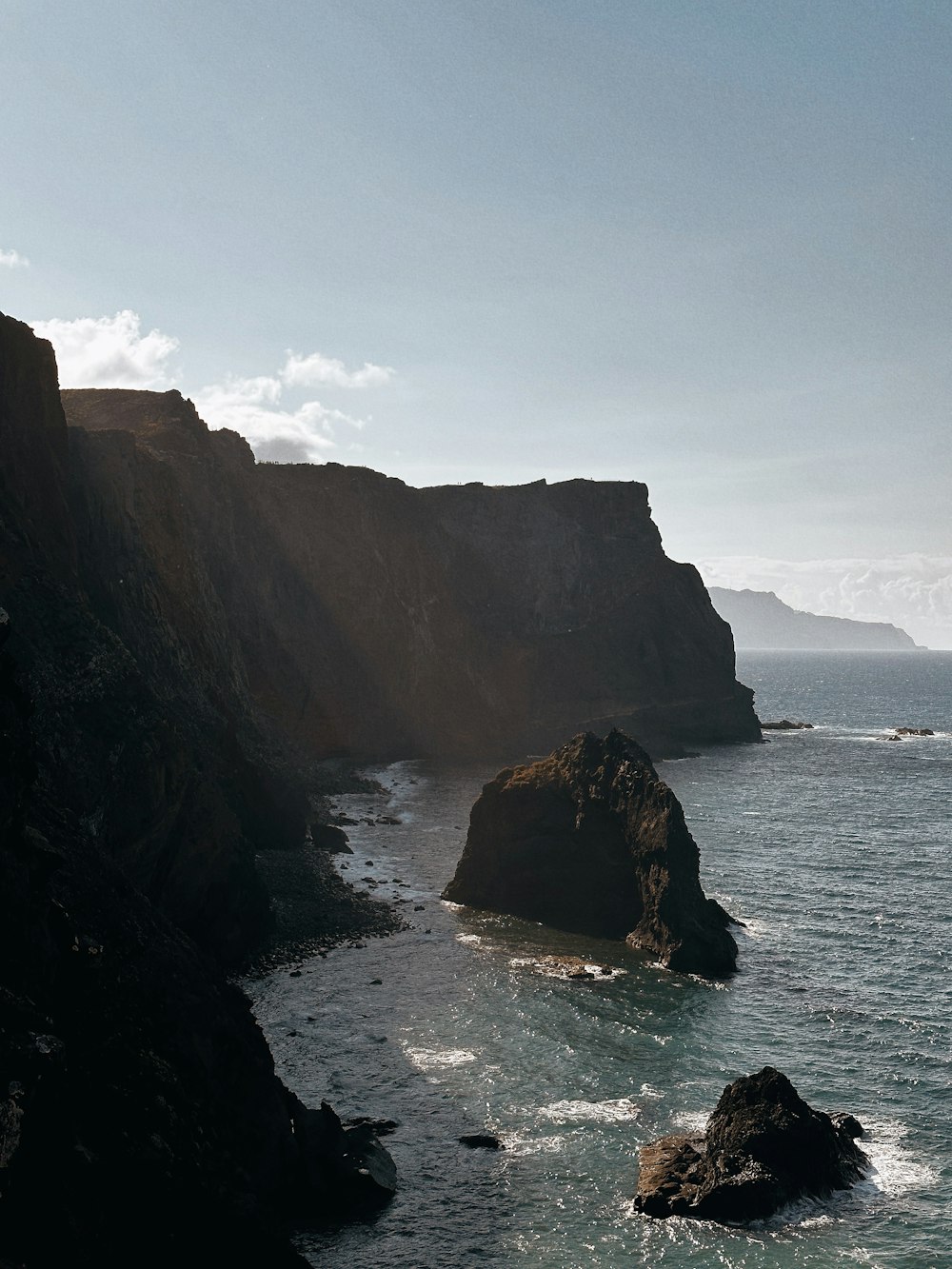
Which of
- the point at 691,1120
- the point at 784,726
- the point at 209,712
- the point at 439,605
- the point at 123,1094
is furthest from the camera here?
the point at 784,726

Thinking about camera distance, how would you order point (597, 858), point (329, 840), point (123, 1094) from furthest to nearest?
point (329, 840) < point (597, 858) < point (123, 1094)

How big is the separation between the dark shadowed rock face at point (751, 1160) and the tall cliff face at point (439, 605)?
63.5m

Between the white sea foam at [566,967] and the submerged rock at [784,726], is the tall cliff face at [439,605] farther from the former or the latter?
the white sea foam at [566,967]

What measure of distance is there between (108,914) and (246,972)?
2197 cm

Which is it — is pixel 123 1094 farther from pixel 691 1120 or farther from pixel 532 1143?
pixel 691 1120

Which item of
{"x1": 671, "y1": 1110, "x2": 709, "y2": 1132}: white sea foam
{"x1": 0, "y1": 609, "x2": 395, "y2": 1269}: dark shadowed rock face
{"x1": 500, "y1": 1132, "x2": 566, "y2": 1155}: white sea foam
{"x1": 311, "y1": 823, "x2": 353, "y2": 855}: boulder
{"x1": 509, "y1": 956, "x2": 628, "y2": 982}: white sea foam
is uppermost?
{"x1": 0, "y1": 609, "x2": 395, "y2": 1269}: dark shadowed rock face

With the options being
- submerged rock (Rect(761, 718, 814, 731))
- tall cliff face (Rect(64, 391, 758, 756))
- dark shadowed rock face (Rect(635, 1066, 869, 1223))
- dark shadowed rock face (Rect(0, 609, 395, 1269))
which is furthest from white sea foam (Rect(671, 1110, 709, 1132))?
submerged rock (Rect(761, 718, 814, 731))

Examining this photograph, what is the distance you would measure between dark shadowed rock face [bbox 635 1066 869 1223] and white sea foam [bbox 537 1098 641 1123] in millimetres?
2479

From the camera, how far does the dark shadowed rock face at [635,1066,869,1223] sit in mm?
33625

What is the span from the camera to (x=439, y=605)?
152375mm

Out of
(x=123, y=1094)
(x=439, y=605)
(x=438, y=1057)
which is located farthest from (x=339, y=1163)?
(x=439, y=605)

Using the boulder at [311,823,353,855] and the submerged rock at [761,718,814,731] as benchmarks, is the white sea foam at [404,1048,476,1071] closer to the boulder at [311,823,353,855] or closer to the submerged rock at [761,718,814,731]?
the boulder at [311,823,353,855]

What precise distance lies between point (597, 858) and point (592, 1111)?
2549 centimetres

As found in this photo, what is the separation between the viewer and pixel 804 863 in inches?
3172
